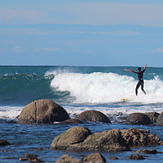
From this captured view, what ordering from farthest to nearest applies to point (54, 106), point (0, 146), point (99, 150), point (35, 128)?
point (54, 106) < point (35, 128) < point (0, 146) < point (99, 150)

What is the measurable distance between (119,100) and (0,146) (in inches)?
861

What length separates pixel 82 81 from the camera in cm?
4394

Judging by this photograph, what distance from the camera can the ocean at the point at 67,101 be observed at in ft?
46.0

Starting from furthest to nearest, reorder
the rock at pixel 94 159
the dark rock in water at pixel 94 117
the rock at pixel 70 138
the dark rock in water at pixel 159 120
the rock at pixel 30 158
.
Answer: the dark rock in water at pixel 94 117
the dark rock in water at pixel 159 120
the rock at pixel 70 138
the rock at pixel 30 158
the rock at pixel 94 159

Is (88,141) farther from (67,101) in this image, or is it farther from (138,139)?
(67,101)

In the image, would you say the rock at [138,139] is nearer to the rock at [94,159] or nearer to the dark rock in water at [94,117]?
the rock at [94,159]

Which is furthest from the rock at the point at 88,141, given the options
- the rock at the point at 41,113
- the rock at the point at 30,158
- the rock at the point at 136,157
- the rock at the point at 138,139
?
the rock at the point at 41,113

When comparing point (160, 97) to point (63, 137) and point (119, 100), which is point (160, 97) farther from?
point (63, 137)

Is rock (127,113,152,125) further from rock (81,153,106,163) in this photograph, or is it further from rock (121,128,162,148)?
rock (81,153,106,163)

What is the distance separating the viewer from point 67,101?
35.4 m

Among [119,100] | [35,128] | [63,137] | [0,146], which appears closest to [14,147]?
[0,146]

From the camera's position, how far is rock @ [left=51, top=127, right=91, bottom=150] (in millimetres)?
13445

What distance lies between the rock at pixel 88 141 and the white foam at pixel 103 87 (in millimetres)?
20115

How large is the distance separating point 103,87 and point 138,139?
26543 mm
